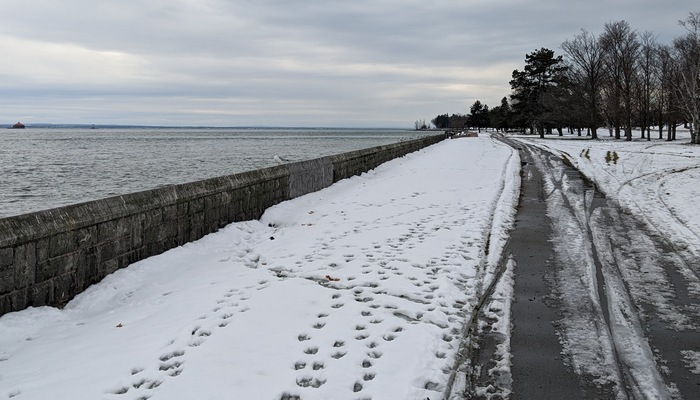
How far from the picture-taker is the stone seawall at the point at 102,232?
→ 16.6ft

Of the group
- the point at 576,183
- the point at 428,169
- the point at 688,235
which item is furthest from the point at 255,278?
the point at 428,169

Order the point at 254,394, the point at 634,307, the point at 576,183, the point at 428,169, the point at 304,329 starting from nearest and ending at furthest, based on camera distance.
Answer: the point at 254,394, the point at 304,329, the point at 634,307, the point at 576,183, the point at 428,169

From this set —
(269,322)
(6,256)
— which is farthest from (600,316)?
(6,256)

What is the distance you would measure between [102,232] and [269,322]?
2572mm

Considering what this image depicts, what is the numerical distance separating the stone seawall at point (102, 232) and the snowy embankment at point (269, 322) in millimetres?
209

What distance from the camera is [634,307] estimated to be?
5410mm

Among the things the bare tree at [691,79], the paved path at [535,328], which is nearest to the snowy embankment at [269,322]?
the paved path at [535,328]

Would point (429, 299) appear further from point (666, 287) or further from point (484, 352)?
point (666, 287)

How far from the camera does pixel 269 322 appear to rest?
506 cm

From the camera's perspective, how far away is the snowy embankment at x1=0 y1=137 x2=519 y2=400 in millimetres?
3906

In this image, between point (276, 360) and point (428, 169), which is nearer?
point (276, 360)

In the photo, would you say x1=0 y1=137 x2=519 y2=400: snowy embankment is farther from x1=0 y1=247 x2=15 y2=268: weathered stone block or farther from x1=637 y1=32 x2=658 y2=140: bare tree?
x1=637 y1=32 x2=658 y2=140: bare tree

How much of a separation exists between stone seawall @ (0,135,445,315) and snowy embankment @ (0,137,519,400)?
0.21 metres

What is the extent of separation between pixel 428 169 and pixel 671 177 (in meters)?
8.42
